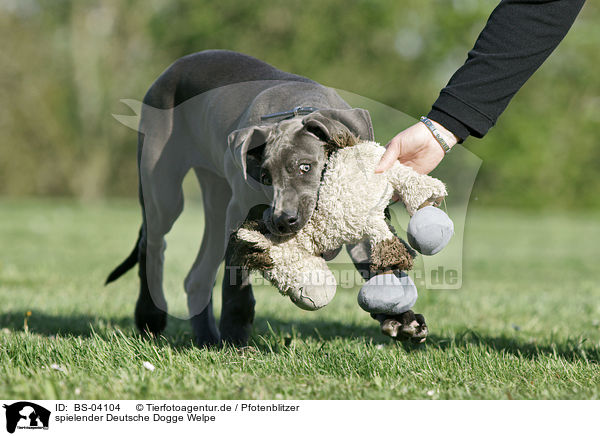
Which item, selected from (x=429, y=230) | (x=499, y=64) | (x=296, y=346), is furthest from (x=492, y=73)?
(x=296, y=346)

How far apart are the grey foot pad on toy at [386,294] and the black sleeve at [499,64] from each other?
0.66 meters

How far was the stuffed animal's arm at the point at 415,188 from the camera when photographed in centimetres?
234

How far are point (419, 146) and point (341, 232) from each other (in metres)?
0.48

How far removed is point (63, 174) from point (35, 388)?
22.3 meters

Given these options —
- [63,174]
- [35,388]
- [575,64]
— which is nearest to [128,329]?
[35,388]

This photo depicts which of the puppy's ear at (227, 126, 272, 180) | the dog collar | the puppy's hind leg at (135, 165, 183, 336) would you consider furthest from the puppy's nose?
the puppy's hind leg at (135, 165, 183, 336)

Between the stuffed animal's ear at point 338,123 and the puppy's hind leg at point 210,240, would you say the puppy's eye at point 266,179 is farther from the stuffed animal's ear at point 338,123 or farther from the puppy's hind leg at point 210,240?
the puppy's hind leg at point 210,240

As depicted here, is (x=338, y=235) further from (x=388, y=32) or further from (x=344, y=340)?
(x=388, y=32)

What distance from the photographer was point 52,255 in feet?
27.4

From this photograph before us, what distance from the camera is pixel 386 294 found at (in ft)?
7.50
